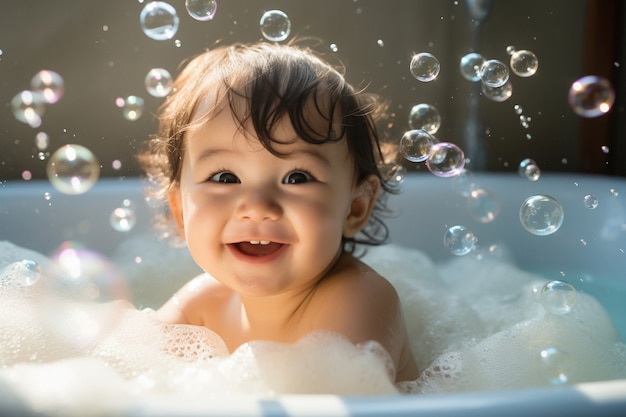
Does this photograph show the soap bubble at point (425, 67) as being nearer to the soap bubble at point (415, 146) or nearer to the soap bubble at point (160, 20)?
the soap bubble at point (415, 146)

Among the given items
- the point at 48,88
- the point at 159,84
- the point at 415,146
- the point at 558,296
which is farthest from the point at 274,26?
the point at 558,296

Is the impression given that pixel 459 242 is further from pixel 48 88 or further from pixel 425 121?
pixel 48 88

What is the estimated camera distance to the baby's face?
108 centimetres

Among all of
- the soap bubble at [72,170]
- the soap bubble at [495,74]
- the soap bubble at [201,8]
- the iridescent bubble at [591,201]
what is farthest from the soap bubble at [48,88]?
the iridescent bubble at [591,201]

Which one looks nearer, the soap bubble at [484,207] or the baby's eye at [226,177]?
the baby's eye at [226,177]

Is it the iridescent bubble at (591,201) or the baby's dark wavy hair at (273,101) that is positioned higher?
the baby's dark wavy hair at (273,101)

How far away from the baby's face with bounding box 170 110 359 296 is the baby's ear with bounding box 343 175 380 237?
0.10 metres

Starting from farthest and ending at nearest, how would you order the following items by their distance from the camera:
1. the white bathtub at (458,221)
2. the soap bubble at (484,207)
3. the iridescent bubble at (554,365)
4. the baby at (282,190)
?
the white bathtub at (458,221) → the soap bubble at (484,207) → the baby at (282,190) → the iridescent bubble at (554,365)

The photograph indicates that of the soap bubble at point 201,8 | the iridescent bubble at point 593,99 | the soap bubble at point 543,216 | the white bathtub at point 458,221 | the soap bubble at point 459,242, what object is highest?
the soap bubble at point 201,8

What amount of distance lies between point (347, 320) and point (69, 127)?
5.68 ft

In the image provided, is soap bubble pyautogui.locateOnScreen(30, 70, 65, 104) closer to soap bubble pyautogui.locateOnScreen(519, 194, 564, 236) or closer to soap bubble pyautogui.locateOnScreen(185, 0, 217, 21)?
soap bubble pyautogui.locateOnScreen(185, 0, 217, 21)

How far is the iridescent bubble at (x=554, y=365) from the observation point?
3.18ft

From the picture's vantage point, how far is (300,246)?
3.59 ft

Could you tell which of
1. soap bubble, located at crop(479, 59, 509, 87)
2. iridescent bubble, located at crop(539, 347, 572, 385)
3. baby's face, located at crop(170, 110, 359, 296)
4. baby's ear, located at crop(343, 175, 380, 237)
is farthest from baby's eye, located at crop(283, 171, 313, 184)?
soap bubble, located at crop(479, 59, 509, 87)
